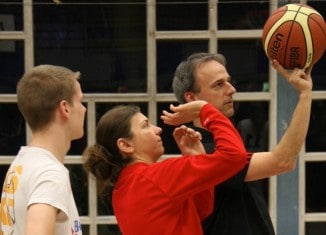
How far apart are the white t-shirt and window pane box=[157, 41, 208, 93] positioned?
2.94 meters

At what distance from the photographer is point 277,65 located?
2.18 m

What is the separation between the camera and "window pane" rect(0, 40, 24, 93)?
179 inches

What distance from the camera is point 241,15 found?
14.9 ft

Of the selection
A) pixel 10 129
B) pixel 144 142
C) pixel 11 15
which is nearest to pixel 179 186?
pixel 144 142

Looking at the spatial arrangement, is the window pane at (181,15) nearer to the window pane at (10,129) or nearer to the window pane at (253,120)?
the window pane at (253,120)

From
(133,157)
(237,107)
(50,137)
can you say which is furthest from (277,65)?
(237,107)

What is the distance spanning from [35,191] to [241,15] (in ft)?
11.1

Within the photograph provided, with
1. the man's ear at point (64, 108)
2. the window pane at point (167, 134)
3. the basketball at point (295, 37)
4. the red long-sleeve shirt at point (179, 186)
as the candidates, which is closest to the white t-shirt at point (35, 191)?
the man's ear at point (64, 108)

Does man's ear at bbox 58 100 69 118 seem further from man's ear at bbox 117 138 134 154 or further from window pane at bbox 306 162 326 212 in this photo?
window pane at bbox 306 162 326 212

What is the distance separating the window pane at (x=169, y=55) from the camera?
4547 millimetres

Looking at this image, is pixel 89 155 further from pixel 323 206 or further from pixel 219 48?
pixel 323 206

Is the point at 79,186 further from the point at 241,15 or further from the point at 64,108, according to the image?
the point at 64,108

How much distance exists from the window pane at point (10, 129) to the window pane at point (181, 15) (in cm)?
140

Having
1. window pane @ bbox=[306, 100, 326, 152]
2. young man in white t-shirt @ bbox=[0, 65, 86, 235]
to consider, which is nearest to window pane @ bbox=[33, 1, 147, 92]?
window pane @ bbox=[306, 100, 326, 152]
